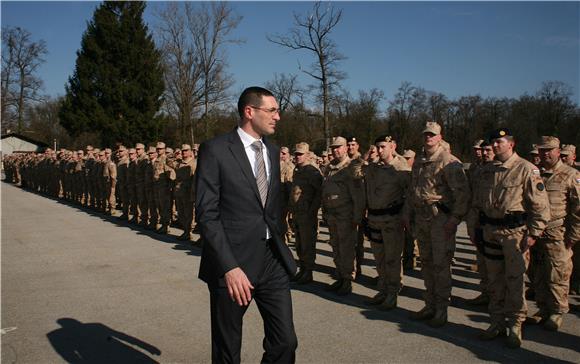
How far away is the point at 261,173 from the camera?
3.20 meters

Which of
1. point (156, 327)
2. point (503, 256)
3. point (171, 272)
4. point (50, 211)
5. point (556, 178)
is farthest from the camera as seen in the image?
point (50, 211)

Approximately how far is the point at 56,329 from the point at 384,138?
462 cm

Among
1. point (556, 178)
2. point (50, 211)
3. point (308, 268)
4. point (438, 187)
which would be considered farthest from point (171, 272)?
point (50, 211)

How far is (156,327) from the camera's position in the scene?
17.7 ft

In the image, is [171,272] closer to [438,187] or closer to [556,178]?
[438,187]

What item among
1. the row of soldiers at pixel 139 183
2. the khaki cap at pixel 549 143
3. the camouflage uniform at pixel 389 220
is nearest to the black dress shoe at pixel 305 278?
the camouflage uniform at pixel 389 220

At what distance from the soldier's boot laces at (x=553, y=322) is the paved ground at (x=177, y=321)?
91mm

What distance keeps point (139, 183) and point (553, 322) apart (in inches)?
453

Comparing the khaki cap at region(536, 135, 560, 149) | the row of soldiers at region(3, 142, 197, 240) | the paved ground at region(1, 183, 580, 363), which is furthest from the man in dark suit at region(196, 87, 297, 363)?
the row of soldiers at region(3, 142, 197, 240)

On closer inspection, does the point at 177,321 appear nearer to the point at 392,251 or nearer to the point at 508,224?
the point at 392,251

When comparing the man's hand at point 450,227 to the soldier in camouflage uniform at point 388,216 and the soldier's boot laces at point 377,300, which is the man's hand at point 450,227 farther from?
the soldier's boot laces at point 377,300

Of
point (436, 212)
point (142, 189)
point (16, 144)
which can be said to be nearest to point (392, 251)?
point (436, 212)

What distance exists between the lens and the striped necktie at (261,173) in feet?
10.4

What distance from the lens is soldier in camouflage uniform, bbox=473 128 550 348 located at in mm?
4781
